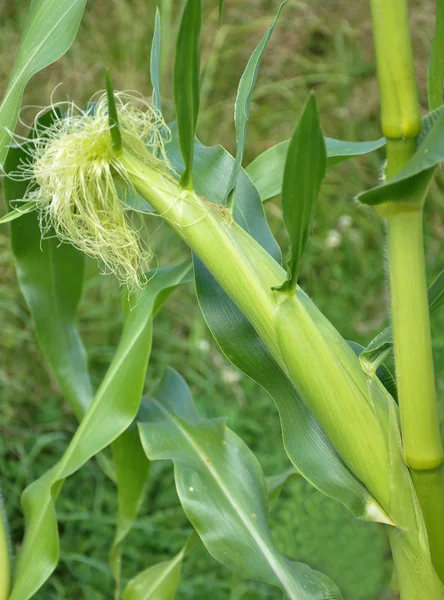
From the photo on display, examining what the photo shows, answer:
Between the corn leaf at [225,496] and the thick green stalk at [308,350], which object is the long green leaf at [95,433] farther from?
the thick green stalk at [308,350]

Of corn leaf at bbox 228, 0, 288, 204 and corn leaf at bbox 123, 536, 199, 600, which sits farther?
corn leaf at bbox 123, 536, 199, 600

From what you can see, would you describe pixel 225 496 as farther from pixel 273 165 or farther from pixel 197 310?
pixel 197 310

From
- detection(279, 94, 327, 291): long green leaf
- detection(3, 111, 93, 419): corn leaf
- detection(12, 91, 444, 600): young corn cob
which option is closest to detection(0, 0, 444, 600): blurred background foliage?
detection(3, 111, 93, 419): corn leaf

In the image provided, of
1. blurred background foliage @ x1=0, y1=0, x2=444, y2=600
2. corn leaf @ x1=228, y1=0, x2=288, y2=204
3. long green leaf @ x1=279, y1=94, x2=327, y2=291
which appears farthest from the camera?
blurred background foliage @ x1=0, y1=0, x2=444, y2=600

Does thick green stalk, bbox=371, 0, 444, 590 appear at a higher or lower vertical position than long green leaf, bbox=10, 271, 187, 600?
higher

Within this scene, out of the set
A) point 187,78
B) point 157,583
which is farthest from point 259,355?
point 157,583

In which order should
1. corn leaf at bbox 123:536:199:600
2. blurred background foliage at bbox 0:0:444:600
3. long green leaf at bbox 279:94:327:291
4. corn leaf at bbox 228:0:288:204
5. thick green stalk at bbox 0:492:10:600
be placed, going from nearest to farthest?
long green leaf at bbox 279:94:327:291
corn leaf at bbox 228:0:288:204
thick green stalk at bbox 0:492:10:600
corn leaf at bbox 123:536:199:600
blurred background foliage at bbox 0:0:444:600

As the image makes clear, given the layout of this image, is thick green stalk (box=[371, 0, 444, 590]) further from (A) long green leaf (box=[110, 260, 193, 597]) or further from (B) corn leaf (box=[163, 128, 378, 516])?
(A) long green leaf (box=[110, 260, 193, 597])
